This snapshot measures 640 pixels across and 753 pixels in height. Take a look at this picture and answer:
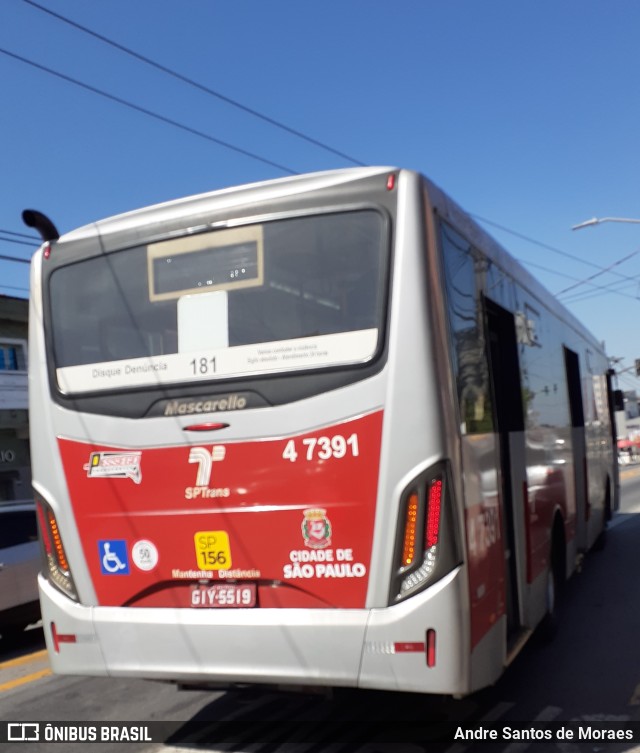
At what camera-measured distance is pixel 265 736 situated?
530cm

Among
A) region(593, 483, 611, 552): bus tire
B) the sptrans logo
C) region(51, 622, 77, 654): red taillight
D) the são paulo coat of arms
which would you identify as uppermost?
the sptrans logo

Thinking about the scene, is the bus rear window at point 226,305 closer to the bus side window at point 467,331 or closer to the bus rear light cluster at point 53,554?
the bus side window at point 467,331

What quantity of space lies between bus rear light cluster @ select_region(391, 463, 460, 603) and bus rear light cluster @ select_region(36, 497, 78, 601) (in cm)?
203

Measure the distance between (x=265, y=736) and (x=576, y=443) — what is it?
554 cm

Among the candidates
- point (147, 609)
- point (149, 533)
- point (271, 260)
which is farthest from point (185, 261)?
point (147, 609)

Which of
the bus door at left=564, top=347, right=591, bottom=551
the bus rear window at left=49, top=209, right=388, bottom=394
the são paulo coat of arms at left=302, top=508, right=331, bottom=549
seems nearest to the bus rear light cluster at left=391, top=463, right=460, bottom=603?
the são paulo coat of arms at left=302, top=508, right=331, bottom=549

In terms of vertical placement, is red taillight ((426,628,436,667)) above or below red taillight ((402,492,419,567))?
below

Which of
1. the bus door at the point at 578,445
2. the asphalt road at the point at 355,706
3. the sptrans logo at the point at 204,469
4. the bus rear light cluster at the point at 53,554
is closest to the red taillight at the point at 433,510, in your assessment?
the sptrans logo at the point at 204,469

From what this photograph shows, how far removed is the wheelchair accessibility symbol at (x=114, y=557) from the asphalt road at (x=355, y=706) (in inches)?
41.1

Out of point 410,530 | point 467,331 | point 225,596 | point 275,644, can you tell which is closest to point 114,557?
point 225,596

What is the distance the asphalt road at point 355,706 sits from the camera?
5184 mm

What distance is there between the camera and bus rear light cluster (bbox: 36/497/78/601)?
5078 mm

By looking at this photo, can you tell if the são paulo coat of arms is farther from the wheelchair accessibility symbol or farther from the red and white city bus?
the wheelchair accessibility symbol

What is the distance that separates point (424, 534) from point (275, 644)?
0.97 meters
